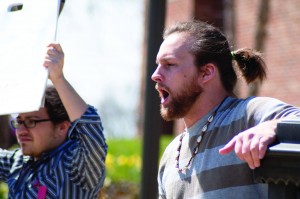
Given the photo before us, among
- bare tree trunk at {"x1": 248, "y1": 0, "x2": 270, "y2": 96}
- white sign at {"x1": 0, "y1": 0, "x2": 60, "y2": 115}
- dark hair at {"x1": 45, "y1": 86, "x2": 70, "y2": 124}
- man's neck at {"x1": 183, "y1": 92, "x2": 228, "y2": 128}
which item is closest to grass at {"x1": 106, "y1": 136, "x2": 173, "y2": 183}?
bare tree trunk at {"x1": 248, "y1": 0, "x2": 270, "y2": 96}

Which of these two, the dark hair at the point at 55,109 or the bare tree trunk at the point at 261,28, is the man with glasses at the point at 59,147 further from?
the bare tree trunk at the point at 261,28

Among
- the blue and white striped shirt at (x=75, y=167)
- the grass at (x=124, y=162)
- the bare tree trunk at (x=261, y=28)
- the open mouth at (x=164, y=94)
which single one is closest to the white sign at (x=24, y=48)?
the blue and white striped shirt at (x=75, y=167)

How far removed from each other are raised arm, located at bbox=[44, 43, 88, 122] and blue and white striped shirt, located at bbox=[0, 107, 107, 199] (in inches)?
2.0

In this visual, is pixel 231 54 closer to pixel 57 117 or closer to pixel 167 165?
pixel 167 165

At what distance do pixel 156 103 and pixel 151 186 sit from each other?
0.57 meters

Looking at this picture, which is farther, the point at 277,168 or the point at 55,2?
the point at 55,2

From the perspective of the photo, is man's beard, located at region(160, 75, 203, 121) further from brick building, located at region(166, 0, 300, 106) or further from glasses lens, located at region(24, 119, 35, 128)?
brick building, located at region(166, 0, 300, 106)

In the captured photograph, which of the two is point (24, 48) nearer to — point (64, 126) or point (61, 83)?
point (61, 83)

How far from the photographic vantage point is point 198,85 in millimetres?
3193

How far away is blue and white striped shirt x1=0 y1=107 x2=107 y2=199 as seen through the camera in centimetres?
362

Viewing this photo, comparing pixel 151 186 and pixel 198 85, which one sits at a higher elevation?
pixel 198 85

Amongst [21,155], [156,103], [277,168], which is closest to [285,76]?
[156,103]

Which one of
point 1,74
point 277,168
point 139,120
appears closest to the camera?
point 277,168

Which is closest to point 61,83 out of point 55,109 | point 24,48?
point 24,48
